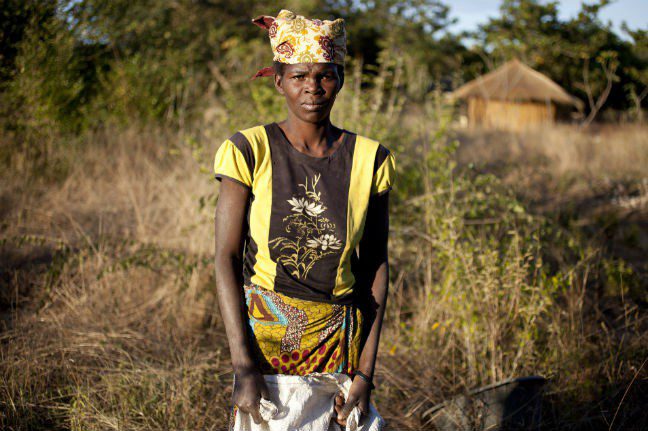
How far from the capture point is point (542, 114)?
15945 millimetres

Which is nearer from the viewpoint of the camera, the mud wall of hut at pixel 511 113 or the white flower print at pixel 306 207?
the white flower print at pixel 306 207

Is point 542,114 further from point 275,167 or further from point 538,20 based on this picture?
point 275,167

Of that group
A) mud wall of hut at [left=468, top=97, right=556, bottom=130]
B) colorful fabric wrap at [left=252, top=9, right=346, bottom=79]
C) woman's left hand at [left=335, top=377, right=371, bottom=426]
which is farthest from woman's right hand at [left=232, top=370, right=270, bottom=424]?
mud wall of hut at [left=468, top=97, right=556, bottom=130]

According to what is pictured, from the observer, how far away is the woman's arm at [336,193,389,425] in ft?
5.22

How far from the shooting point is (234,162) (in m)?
1.40

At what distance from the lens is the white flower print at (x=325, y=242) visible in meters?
1.46

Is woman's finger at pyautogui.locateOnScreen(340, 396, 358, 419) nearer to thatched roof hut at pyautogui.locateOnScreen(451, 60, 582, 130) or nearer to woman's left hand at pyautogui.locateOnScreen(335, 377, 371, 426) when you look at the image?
woman's left hand at pyautogui.locateOnScreen(335, 377, 371, 426)

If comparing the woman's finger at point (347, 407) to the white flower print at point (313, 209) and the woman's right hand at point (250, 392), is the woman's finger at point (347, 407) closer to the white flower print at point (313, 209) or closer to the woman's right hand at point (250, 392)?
the woman's right hand at point (250, 392)

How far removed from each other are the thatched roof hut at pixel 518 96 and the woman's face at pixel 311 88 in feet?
47.3

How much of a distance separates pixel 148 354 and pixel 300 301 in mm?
1666

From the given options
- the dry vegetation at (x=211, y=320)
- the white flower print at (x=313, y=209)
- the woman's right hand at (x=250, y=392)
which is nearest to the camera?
the woman's right hand at (x=250, y=392)

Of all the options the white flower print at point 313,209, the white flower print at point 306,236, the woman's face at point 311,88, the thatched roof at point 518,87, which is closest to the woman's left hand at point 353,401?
the white flower print at point 306,236

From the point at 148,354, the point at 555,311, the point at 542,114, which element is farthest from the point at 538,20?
the point at 148,354

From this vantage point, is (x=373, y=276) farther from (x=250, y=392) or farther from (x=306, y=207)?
(x=250, y=392)
